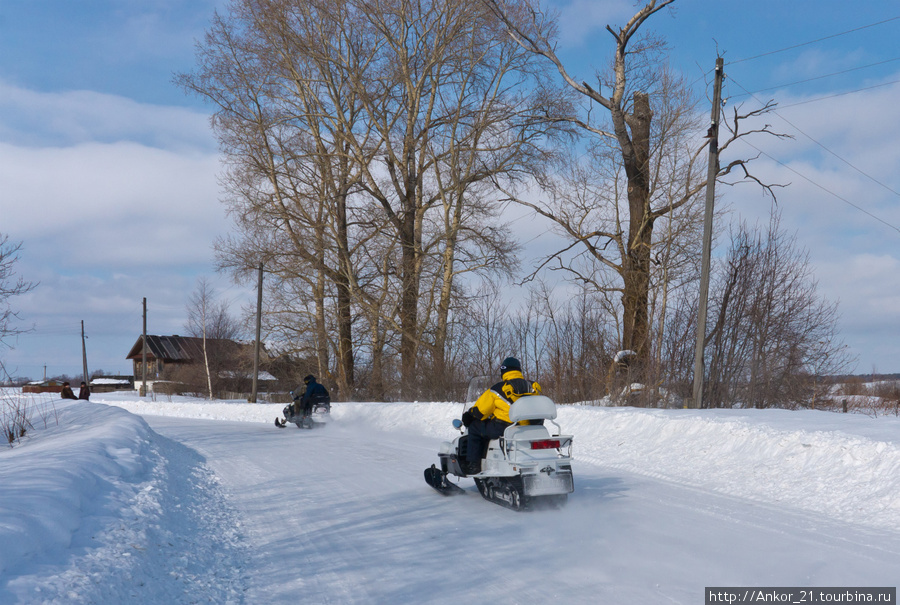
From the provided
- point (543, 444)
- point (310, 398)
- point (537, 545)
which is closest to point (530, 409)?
point (543, 444)

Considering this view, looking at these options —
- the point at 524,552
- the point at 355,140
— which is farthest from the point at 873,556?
the point at 355,140

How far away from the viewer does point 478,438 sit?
8555 mm

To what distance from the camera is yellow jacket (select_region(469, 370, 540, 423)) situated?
315 inches

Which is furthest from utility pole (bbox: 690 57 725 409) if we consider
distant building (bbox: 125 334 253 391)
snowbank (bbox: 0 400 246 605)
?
distant building (bbox: 125 334 253 391)

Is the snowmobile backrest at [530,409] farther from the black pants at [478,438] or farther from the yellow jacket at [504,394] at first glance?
the black pants at [478,438]

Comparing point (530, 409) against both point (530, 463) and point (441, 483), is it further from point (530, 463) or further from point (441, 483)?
point (441, 483)

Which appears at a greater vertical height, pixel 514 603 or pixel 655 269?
pixel 655 269

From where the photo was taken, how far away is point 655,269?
22594 mm

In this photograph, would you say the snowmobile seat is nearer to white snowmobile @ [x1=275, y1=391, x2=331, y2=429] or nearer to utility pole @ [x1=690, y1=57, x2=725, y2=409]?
utility pole @ [x1=690, y1=57, x2=725, y2=409]

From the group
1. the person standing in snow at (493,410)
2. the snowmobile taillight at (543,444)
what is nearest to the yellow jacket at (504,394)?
the person standing in snow at (493,410)

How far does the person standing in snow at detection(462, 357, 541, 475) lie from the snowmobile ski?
→ 1.55 feet

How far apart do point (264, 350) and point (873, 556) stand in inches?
1279

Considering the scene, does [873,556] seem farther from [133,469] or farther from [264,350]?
[264,350]

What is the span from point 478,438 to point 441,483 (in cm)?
93
